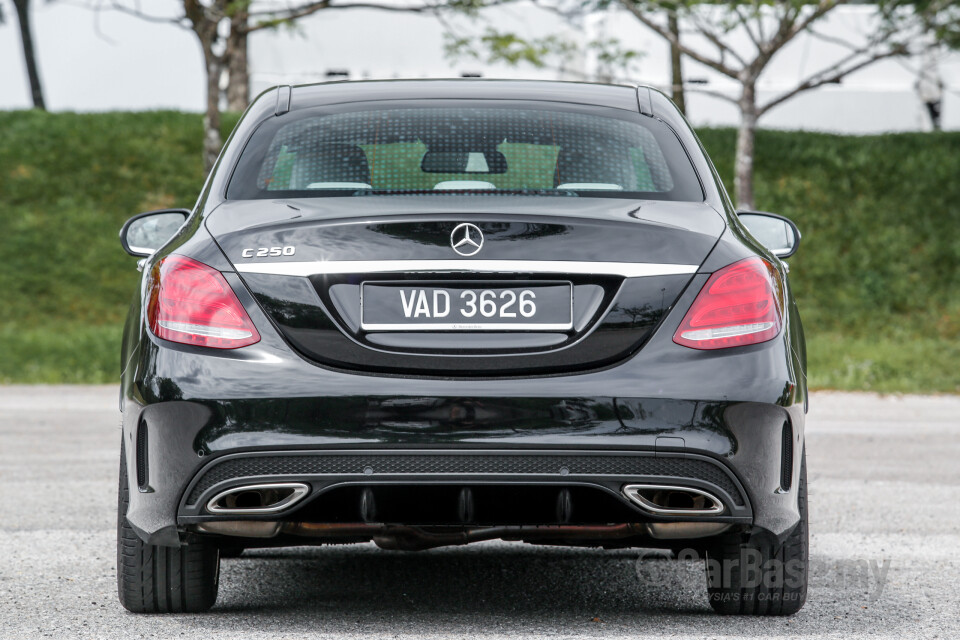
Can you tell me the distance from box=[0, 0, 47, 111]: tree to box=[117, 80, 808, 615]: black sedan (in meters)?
26.1

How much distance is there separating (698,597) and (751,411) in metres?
1.23

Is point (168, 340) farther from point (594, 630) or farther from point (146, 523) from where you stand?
point (594, 630)

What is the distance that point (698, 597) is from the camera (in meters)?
4.58

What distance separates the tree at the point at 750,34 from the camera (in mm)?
17422

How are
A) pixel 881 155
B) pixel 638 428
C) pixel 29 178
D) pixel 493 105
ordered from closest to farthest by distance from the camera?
pixel 638 428 → pixel 493 105 → pixel 29 178 → pixel 881 155

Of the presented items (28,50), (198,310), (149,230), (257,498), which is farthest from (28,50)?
(257,498)

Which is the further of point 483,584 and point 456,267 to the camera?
point 483,584

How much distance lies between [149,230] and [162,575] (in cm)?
129

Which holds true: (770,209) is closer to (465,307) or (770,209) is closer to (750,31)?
(750,31)

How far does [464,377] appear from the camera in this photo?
3.48 metres

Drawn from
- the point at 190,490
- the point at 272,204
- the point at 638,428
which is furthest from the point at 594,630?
the point at 272,204

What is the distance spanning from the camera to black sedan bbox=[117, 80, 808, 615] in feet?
11.4

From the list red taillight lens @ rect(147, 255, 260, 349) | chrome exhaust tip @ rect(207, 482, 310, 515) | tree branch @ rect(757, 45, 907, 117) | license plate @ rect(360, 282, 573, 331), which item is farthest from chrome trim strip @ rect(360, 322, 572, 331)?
tree branch @ rect(757, 45, 907, 117)

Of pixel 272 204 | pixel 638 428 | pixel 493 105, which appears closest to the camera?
pixel 638 428
